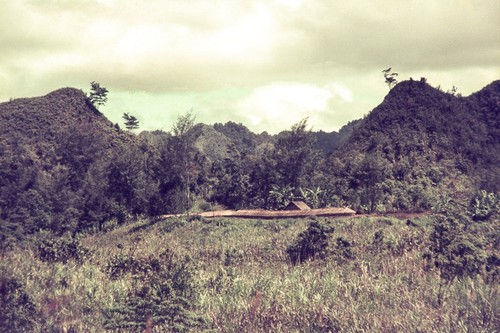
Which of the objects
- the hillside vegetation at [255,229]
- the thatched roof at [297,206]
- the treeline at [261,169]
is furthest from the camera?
the treeline at [261,169]

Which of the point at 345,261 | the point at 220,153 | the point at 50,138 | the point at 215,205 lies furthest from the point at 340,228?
the point at 220,153

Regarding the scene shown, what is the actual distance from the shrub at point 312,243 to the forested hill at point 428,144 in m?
26.4

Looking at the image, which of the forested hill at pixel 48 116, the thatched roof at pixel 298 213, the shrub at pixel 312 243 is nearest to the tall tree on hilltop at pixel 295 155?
the thatched roof at pixel 298 213

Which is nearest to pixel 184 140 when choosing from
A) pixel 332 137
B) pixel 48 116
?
pixel 48 116

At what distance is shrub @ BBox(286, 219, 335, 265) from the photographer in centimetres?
1477

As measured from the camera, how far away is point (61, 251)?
1602 cm

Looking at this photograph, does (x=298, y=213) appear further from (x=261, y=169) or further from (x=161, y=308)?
(x=161, y=308)

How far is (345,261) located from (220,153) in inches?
5472

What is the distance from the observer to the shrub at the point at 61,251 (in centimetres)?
1562

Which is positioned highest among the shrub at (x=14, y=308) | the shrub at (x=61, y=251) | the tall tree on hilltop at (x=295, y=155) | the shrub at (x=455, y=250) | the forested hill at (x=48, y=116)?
the forested hill at (x=48, y=116)

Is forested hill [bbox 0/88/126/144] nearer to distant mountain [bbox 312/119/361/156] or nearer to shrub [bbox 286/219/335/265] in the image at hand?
shrub [bbox 286/219/335/265]

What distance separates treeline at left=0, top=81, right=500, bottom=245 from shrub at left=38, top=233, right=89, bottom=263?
49.8ft

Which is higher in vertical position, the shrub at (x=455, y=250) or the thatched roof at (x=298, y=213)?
the shrub at (x=455, y=250)

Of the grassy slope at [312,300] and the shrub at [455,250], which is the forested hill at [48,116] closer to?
the grassy slope at [312,300]
